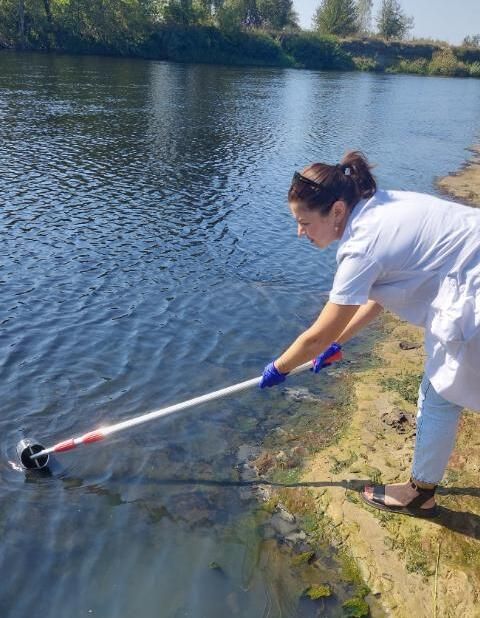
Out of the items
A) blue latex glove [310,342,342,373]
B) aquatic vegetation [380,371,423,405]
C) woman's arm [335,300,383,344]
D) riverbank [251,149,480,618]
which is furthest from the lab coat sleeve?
aquatic vegetation [380,371,423,405]

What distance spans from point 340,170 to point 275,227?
10764mm

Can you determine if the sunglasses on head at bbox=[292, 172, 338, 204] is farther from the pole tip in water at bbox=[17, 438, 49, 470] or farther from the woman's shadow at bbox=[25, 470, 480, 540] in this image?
the pole tip in water at bbox=[17, 438, 49, 470]

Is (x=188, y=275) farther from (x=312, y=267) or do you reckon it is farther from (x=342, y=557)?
(x=342, y=557)

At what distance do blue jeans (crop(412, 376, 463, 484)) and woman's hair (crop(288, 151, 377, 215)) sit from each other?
57.3 inches

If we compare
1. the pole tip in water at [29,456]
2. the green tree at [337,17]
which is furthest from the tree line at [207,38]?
the pole tip in water at [29,456]

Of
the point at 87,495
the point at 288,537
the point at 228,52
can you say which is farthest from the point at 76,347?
the point at 228,52

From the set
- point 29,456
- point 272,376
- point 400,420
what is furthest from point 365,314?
point 29,456

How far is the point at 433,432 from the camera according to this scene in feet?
13.4

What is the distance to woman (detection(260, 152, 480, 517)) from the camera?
345 centimetres

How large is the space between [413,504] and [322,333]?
197 cm

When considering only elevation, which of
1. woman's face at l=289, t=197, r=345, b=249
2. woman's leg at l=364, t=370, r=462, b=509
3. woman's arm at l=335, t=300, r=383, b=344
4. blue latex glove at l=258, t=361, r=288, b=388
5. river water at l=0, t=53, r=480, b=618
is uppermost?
woman's face at l=289, t=197, r=345, b=249

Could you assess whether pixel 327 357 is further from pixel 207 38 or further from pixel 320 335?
pixel 207 38

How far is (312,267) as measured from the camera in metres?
11.9

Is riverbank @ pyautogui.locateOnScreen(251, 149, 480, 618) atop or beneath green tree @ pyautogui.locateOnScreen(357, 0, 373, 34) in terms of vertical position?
beneath
